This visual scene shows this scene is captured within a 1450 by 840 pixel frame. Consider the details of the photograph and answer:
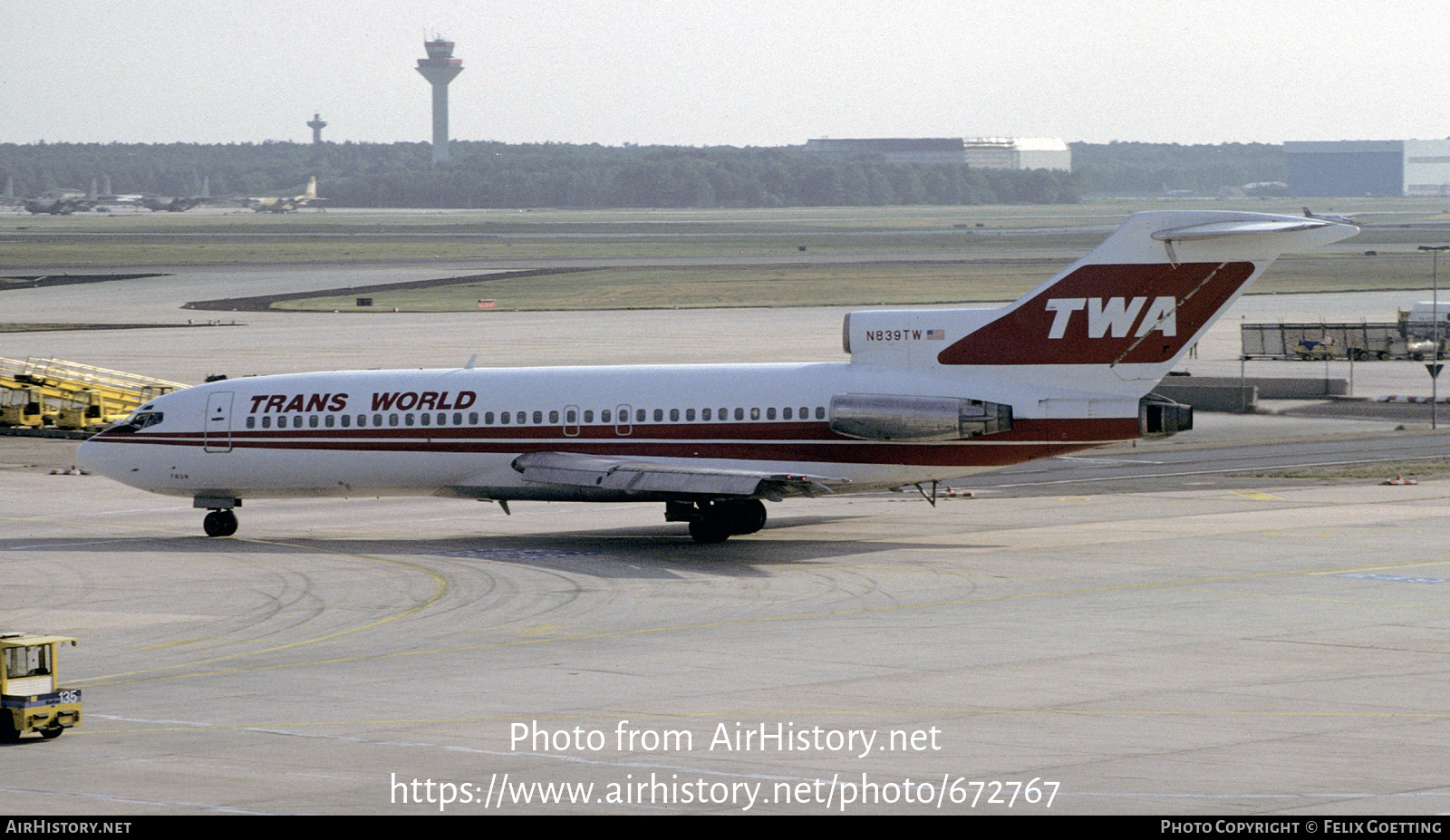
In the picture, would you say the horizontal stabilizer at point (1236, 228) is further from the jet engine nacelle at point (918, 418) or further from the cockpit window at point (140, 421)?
the cockpit window at point (140, 421)

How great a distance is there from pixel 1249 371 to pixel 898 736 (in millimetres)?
58077

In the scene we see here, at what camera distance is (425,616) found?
1049 inches

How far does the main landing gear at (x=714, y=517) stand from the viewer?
34625mm

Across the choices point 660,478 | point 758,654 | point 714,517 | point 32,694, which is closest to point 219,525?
point 660,478

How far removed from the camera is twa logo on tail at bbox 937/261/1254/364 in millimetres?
32375

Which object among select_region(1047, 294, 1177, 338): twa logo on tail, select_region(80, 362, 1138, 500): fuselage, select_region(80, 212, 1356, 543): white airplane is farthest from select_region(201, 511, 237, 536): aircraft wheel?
select_region(1047, 294, 1177, 338): twa logo on tail

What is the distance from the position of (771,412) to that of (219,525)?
12300mm

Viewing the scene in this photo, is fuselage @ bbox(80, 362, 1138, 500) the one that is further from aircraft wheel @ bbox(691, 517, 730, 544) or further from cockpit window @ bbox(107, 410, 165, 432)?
aircraft wheel @ bbox(691, 517, 730, 544)

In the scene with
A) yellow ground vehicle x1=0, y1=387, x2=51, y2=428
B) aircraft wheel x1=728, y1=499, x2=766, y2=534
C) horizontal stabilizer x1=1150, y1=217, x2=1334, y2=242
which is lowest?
aircraft wheel x1=728, y1=499, x2=766, y2=534

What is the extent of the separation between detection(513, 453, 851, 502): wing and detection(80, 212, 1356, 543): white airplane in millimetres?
42

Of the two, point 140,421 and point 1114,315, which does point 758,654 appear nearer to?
point 1114,315

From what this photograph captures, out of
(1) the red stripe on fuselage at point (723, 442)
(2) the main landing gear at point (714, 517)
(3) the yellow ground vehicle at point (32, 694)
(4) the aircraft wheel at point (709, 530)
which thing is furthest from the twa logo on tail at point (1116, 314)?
(3) the yellow ground vehicle at point (32, 694)

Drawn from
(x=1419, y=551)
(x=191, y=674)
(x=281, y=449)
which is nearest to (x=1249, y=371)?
(x=1419, y=551)

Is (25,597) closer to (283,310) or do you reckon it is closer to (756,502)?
(756,502)
